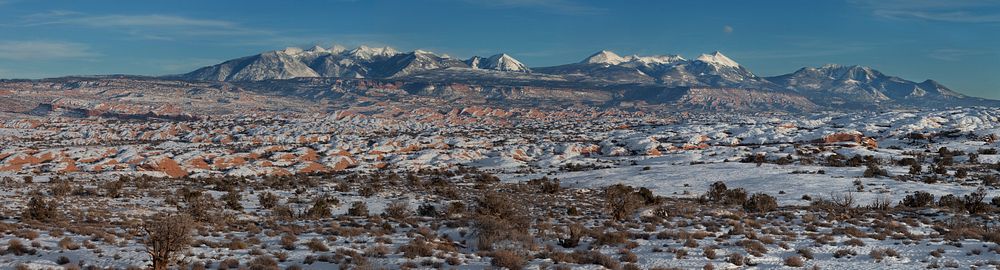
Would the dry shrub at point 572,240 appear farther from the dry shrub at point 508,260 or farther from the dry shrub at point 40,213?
the dry shrub at point 40,213

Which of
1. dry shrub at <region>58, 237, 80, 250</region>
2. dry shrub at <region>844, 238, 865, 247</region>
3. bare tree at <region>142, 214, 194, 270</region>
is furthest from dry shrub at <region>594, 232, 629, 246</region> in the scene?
dry shrub at <region>58, 237, 80, 250</region>

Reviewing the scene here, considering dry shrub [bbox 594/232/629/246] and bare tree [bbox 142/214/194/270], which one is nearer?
bare tree [bbox 142/214/194/270]

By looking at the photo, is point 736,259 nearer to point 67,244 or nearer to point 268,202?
point 67,244

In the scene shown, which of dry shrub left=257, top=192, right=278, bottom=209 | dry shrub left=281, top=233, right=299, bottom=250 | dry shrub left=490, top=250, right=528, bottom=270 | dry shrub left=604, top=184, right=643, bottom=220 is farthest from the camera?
dry shrub left=257, top=192, right=278, bottom=209

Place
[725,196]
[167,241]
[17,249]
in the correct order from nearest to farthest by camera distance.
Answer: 1. [167,241]
2. [17,249]
3. [725,196]

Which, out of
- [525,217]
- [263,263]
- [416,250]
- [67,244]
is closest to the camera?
[263,263]

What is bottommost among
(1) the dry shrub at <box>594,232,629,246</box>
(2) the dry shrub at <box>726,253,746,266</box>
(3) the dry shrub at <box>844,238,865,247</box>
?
(1) the dry shrub at <box>594,232,629,246</box>

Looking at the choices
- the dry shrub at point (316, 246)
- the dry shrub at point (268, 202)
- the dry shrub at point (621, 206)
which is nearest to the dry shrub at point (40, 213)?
the dry shrub at point (268, 202)

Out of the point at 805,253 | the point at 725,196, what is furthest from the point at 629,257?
the point at 725,196

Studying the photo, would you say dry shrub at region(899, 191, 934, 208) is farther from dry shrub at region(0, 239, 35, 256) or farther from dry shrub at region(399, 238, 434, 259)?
dry shrub at region(0, 239, 35, 256)

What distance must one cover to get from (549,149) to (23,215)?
70.8 metres

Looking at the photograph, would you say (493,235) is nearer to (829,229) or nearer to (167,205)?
(829,229)

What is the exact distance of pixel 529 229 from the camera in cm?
2231

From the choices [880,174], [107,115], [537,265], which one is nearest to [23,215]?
[537,265]
